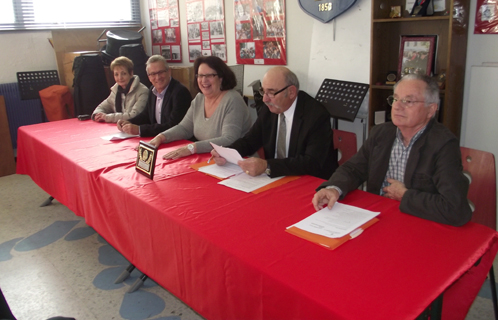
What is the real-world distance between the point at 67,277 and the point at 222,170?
1.17 m

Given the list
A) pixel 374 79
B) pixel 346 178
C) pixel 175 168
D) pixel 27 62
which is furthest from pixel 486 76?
pixel 27 62

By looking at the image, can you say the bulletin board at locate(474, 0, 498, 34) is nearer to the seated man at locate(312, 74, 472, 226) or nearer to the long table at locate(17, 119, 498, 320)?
the seated man at locate(312, 74, 472, 226)

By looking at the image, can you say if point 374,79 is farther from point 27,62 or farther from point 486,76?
point 27,62

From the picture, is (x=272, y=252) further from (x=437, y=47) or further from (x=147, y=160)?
(x=437, y=47)

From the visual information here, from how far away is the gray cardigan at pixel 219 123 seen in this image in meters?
2.54

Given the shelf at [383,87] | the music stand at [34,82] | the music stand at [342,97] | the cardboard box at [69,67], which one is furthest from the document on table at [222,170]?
the cardboard box at [69,67]

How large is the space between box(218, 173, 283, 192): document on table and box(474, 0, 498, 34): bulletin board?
1894mm

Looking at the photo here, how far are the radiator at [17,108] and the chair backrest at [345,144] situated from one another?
13.0ft

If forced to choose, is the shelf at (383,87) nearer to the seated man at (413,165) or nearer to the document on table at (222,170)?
the seated man at (413,165)

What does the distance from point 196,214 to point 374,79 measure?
210 cm

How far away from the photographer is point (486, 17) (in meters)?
2.66

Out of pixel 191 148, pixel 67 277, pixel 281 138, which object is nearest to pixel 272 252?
pixel 281 138

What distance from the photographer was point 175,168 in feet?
6.86

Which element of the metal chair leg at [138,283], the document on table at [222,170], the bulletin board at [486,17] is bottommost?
the metal chair leg at [138,283]
